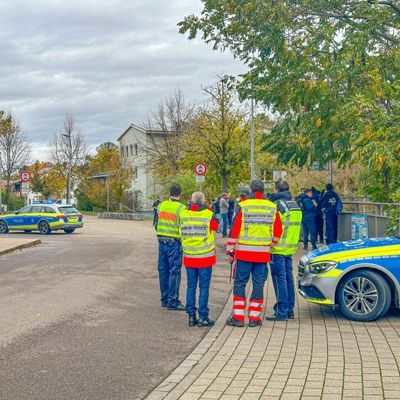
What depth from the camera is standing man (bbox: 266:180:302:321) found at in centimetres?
930

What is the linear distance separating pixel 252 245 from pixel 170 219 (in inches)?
64.5

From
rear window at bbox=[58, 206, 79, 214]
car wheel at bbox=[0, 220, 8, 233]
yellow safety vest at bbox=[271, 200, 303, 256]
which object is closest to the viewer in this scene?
yellow safety vest at bbox=[271, 200, 303, 256]

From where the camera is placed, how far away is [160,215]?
404 inches

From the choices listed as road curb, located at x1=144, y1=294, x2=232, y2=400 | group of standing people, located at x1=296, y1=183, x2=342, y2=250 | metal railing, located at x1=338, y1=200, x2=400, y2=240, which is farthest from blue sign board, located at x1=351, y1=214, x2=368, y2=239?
road curb, located at x1=144, y1=294, x2=232, y2=400

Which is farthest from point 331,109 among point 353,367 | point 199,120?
point 199,120

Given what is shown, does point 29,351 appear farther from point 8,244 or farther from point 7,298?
point 8,244

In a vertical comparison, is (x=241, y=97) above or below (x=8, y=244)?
above

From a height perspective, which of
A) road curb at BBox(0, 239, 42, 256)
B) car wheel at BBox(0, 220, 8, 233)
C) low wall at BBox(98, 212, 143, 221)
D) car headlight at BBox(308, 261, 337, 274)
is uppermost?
car headlight at BBox(308, 261, 337, 274)

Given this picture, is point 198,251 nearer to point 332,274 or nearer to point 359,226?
point 332,274

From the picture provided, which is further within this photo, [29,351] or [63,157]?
[63,157]

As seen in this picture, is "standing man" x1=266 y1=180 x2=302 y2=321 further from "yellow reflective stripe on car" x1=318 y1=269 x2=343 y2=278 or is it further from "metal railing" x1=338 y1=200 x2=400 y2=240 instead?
"metal railing" x1=338 y1=200 x2=400 y2=240

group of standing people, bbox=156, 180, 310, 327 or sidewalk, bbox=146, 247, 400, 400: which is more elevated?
group of standing people, bbox=156, 180, 310, 327

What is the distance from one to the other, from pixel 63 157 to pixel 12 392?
229ft

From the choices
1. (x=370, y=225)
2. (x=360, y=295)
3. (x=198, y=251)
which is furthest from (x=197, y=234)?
(x=370, y=225)
